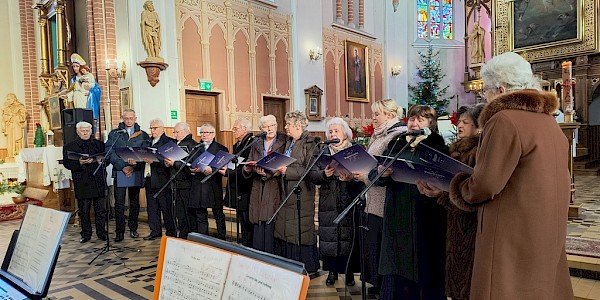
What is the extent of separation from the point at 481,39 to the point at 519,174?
38.2 feet

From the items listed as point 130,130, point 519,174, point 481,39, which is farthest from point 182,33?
point 481,39

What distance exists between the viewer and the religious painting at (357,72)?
11.3m

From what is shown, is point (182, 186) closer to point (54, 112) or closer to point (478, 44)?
point (54, 112)

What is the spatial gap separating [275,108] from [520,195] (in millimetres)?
7933

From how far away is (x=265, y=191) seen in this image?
11.0 ft

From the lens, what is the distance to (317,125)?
32.8ft

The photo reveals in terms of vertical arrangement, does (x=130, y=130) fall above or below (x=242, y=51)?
below

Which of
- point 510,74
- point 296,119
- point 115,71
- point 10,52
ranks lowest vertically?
point 296,119

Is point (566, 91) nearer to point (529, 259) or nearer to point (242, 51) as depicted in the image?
point (529, 259)

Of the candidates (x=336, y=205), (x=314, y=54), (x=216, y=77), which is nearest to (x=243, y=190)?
(x=336, y=205)

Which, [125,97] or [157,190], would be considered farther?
[125,97]

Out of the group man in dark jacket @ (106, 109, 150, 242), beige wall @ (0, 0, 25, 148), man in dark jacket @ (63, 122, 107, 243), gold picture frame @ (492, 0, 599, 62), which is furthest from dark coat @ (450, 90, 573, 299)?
beige wall @ (0, 0, 25, 148)

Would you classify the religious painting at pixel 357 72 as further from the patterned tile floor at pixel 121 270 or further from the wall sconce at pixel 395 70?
the patterned tile floor at pixel 121 270

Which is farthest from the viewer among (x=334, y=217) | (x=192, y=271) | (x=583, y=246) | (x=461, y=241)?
(x=583, y=246)
